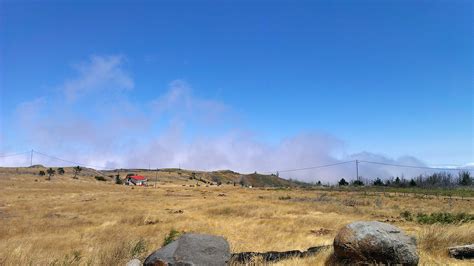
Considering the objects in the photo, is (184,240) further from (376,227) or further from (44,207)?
(44,207)

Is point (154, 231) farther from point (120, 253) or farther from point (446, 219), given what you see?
point (446, 219)

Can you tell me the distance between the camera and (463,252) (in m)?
11.2

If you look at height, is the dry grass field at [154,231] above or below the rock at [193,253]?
below

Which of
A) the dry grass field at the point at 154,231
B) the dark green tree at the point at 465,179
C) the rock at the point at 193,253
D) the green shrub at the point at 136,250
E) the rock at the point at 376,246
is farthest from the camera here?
the dark green tree at the point at 465,179

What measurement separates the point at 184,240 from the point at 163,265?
760 mm

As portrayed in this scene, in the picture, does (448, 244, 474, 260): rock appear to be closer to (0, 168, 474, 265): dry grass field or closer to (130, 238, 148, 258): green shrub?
(0, 168, 474, 265): dry grass field

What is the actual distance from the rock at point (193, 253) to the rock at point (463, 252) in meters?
6.83

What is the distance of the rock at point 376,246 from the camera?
9.85 meters

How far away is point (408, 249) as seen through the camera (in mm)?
9891

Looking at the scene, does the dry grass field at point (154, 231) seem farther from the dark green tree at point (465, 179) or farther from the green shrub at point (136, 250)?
the dark green tree at point (465, 179)

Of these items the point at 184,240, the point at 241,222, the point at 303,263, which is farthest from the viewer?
the point at 241,222

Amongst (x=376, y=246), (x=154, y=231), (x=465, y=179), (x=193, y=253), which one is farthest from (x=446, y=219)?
(x=465, y=179)

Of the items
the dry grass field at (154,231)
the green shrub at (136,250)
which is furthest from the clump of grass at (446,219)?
the green shrub at (136,250)

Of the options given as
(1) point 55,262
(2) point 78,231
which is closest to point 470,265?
(1) point 55,262
